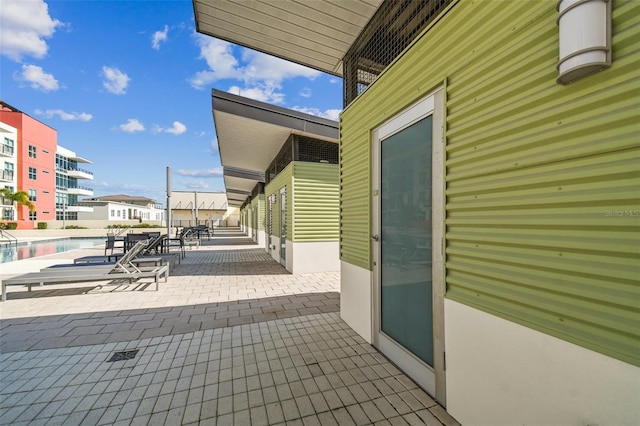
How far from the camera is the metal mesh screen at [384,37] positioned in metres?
3.07

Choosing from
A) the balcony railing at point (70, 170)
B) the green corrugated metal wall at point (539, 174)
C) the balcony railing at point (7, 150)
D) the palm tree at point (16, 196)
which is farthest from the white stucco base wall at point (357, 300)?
the balcony railing at point (70, 170)

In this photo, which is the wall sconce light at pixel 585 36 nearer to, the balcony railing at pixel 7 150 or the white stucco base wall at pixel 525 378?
the white stucco base wall at pixel 525 378

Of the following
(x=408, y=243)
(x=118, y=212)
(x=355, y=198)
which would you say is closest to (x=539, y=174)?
(x=408, y=243)

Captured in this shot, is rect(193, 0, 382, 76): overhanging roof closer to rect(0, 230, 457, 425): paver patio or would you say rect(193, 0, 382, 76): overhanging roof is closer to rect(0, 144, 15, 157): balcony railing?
rect(0, 230, 457, 425): paver patio

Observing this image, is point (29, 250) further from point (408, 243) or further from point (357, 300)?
point (408, 243)

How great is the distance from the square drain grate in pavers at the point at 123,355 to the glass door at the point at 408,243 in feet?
9.62

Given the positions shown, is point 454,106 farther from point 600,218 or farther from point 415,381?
point 415,381

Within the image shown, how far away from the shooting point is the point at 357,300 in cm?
404

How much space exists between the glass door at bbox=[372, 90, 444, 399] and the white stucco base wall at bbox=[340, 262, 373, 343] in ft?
0.61

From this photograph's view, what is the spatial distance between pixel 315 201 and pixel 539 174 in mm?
7006

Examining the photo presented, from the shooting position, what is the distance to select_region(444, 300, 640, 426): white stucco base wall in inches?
52.0

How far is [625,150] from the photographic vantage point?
1.25 m

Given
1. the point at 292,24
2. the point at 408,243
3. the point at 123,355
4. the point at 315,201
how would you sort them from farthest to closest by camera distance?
1. the point at 315,201
2. the point at 292,24
3. the point at 123,355
4. the point at 408,243

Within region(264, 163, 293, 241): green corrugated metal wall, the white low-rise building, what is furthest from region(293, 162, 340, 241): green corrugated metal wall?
the white low-rise building
